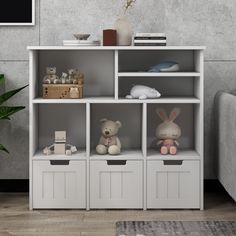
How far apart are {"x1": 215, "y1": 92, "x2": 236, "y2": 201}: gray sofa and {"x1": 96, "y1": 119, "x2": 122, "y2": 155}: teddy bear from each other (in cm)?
66

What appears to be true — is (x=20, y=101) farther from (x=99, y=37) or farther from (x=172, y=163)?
(x=172, y=163)

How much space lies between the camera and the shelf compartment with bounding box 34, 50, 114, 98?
169 inches

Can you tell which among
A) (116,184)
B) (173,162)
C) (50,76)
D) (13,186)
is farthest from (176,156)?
(13,186)

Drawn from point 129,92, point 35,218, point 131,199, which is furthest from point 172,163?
point 35,218

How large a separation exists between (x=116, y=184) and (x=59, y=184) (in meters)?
0.36

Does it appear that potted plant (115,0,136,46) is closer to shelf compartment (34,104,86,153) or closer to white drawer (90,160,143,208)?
shelf compartment (34,104,86,153)

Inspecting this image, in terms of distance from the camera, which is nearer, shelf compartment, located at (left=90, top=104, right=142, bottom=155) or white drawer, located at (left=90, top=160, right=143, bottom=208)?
white drawer, located at (left=90, top=160, right=143, bottom=208)

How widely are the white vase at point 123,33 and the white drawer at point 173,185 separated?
79 cm

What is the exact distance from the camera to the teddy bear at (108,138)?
3.98 m

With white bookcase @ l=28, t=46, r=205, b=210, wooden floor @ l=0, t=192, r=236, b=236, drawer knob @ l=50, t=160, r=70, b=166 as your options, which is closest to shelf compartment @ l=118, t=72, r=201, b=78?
white bookcase @ l=28, t=46, r=205, b=210

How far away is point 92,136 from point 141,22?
868 mm

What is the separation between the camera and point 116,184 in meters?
3.93

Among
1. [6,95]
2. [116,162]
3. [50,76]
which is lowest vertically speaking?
[116,162]

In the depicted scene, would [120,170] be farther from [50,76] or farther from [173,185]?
[50,76]
